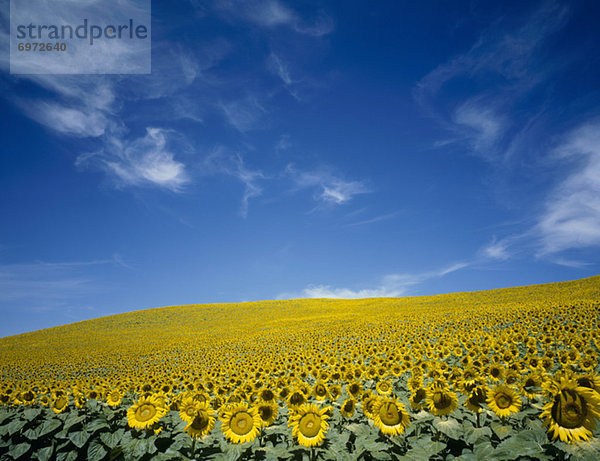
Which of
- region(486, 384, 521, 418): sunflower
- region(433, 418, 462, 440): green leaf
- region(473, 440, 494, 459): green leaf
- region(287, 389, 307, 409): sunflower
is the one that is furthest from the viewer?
region(287, 389, 307, 409): sunflower

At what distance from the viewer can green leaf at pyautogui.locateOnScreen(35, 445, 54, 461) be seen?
192 inches

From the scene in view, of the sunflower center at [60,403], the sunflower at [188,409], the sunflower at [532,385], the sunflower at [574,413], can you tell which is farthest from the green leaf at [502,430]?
the sunflower center at [60,403]

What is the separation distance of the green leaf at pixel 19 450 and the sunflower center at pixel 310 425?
4572mm

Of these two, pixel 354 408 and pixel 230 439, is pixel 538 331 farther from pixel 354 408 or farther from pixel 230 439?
pixel 230 439

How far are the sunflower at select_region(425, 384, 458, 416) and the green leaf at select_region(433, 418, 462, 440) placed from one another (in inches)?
4.7

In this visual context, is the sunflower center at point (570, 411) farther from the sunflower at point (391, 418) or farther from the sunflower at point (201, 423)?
the sunflower at point (201, 423)

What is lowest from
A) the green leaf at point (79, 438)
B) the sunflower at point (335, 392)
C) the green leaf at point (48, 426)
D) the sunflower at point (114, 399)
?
the sunflower at point (335, 392)

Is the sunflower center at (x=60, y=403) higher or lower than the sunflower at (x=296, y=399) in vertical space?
lower

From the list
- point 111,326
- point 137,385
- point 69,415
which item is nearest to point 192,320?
point 111,326

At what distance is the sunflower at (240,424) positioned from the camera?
4073mm

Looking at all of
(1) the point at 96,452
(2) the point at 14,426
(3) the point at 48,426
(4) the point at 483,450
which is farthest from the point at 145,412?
(4) the point at 483,450

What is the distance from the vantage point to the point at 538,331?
13.4 metres

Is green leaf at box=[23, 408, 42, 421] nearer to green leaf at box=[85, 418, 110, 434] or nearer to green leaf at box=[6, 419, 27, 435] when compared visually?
green leaf at box=[6, 419, 27, 435]

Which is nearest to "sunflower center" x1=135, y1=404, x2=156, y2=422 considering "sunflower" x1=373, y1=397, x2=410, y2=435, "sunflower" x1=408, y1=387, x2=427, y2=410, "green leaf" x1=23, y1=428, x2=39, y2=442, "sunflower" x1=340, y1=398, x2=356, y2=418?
"green leaf" x1=23, y1=428, x2=39, y2=442
